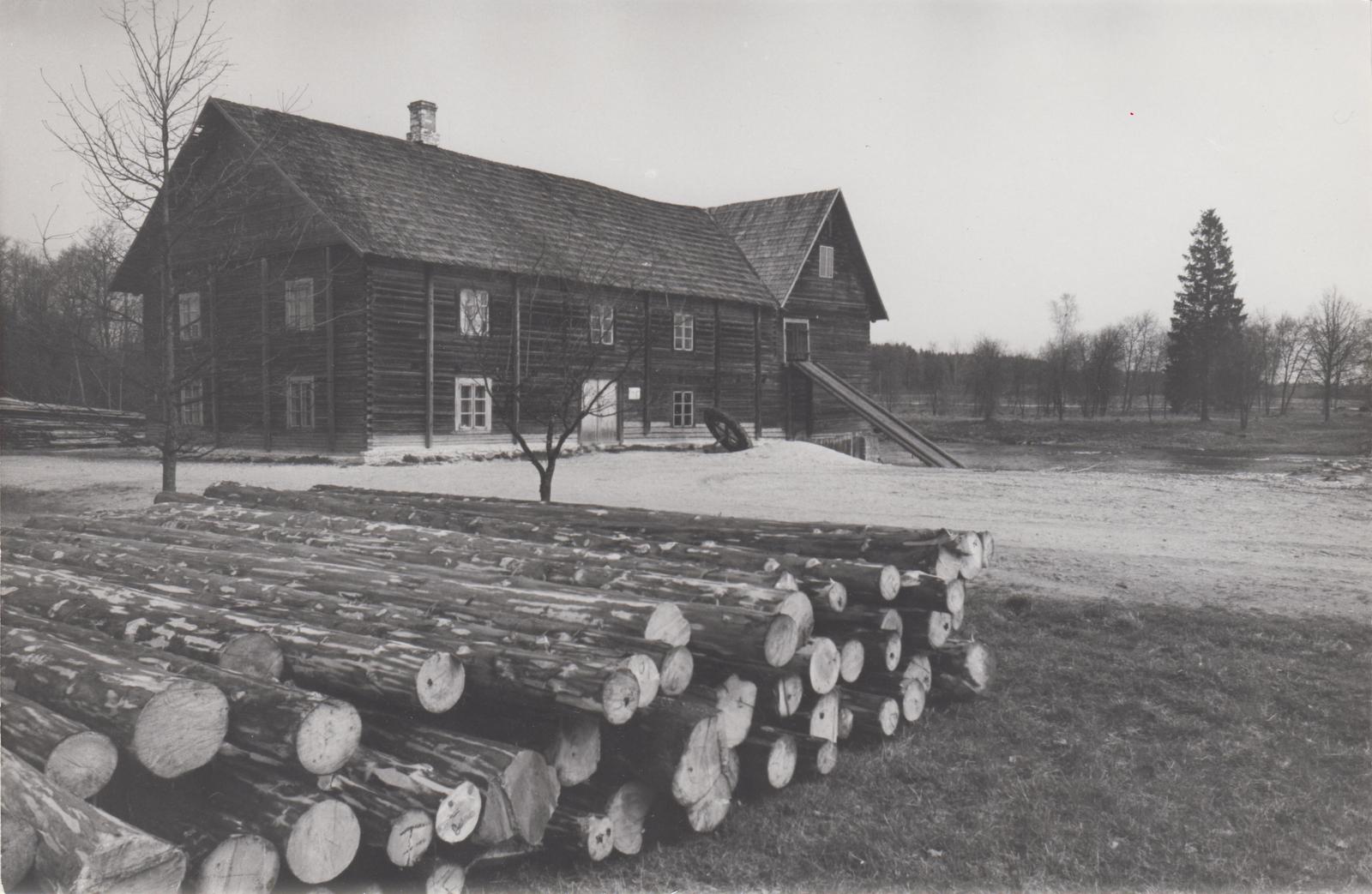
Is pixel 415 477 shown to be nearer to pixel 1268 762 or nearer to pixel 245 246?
pixel 245 246

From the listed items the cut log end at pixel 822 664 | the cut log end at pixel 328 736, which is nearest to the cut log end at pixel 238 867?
the cut log end at pixel 328 736

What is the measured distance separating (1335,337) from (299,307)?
120 feet

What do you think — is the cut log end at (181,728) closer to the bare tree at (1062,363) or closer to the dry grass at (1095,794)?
the dry grass at (1095,794)

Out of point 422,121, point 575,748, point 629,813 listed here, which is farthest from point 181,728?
point 422,121

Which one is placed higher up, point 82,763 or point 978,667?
point 82,763

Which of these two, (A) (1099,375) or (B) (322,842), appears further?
(A) (1099,375)

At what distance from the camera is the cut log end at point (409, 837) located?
3059 millimetres

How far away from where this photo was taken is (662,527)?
6.05 m

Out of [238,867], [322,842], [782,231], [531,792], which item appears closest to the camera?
[238,867]

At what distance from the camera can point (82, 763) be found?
3.00 m

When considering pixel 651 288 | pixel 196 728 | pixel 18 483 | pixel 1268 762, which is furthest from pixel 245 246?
pixel 1268 762

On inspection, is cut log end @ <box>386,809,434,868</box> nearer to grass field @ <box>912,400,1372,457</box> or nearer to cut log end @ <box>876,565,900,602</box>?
cut log end @ <box>876,565,900,602</box>

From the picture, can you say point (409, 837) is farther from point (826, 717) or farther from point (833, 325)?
point (833, 325)

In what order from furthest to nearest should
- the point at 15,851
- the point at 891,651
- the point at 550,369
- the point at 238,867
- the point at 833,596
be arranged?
1. the point at 550,369
2. the point at 891,651
3. the point at 833,596
4. the point at 238,867
5. the point at 15,851
